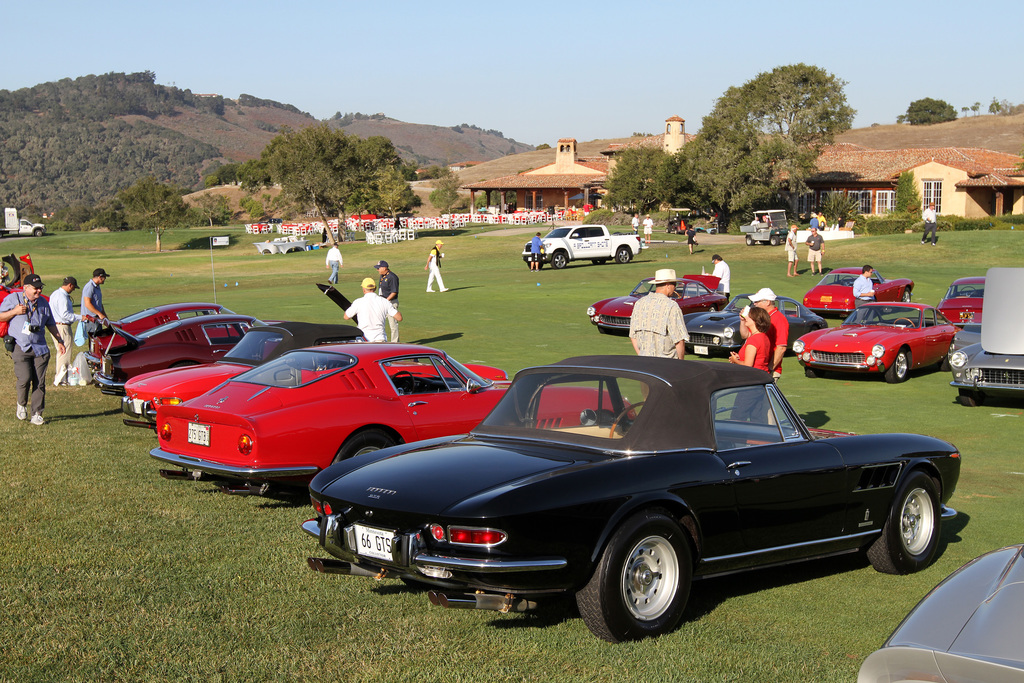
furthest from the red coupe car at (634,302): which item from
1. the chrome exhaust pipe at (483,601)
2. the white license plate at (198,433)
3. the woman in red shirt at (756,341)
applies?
the chrome exhaust pipe at (483,601)

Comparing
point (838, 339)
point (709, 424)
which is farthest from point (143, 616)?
point (838, 339)

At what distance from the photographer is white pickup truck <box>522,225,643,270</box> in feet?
136

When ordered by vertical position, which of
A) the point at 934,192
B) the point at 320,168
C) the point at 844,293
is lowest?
the point at 844,293

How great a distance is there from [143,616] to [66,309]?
11433 millimetres

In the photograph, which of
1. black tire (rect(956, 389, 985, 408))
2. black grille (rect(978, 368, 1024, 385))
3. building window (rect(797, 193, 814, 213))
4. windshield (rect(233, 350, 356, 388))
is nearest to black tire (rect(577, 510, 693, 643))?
windshield (rect(233, 350, 356, 388))

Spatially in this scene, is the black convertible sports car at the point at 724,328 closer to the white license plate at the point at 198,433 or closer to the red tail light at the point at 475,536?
the white license plate at the point at 198,433

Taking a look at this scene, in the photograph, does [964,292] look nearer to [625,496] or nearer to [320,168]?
[625,496]

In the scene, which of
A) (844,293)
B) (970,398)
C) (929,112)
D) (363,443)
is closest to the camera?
(363,443)

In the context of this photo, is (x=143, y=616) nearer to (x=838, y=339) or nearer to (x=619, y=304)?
(x=838, y=339)

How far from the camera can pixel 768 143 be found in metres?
64.2

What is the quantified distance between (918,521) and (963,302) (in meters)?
17.6

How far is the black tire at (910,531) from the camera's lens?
6477 mm

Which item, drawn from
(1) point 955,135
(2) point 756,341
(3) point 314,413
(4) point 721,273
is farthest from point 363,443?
(1) point 955,135

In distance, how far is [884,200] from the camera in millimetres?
69688
